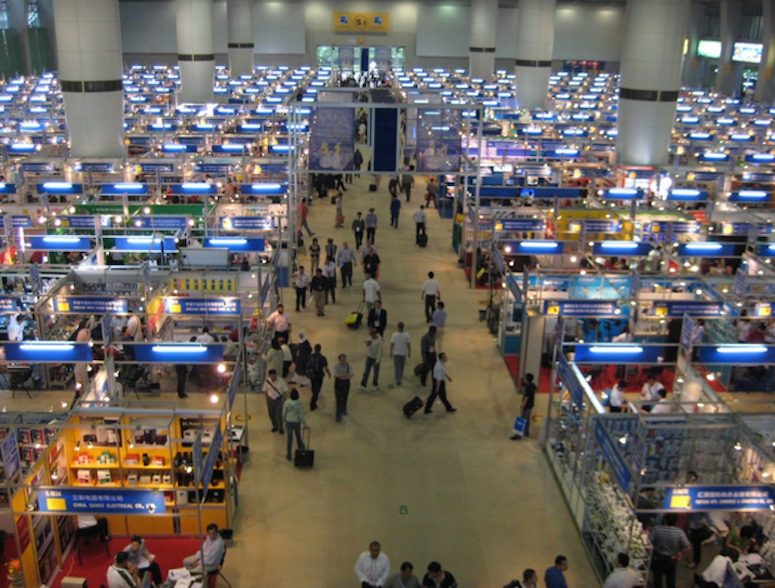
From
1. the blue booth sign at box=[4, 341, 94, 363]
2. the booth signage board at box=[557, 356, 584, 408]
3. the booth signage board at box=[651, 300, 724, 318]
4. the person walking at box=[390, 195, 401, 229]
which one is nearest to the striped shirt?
the booth signage board at box=[557, 356, 584, 408]

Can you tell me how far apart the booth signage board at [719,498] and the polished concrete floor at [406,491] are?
1.81 meters

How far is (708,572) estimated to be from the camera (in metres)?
10.4

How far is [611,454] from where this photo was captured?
35.2 ft

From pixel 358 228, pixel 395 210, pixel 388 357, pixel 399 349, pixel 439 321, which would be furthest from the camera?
pixel 395 210

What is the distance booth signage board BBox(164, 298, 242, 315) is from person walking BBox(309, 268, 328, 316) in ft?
13.4

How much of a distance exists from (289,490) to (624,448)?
508 cm

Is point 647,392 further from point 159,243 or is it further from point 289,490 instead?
point 159,243

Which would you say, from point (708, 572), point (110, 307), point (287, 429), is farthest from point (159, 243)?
point (708, 572)

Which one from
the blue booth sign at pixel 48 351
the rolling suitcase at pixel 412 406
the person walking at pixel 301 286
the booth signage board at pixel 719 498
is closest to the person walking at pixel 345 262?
the person walking at pixel 301 286

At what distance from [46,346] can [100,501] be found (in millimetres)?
3999

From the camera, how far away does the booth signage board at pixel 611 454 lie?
10202 mm

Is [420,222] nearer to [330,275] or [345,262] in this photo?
[345,262]

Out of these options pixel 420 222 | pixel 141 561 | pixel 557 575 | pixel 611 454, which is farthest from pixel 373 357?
pixel 420 222

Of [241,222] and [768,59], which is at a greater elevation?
[768,59]
